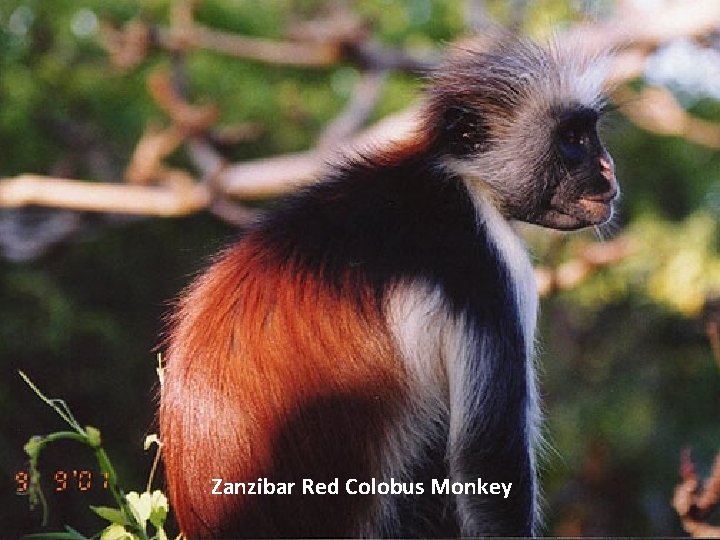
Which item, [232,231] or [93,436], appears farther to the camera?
[232,231]

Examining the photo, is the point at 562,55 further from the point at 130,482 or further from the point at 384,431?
the point at 130,482

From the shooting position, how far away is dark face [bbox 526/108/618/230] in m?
2.86

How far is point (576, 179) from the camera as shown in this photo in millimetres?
2891

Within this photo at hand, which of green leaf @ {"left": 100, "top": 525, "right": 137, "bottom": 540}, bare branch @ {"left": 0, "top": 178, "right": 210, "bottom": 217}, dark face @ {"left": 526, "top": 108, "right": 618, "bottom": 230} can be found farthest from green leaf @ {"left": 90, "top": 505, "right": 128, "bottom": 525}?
bare branch @ {"left": 0, "top": 178, "right": 210, "bottom": 217}

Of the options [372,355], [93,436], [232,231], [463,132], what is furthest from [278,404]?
[232,231]

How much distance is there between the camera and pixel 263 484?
2.35 m

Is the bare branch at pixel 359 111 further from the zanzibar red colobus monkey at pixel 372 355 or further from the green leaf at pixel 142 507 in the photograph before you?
the green leaf at pixel 142 507

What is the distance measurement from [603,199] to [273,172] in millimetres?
4492

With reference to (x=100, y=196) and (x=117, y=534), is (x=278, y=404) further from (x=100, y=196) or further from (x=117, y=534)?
(x=100, y=196)

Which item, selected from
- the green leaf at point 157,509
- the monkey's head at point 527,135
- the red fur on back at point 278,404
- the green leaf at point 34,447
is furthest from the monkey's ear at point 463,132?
the green leaf at point 34,447

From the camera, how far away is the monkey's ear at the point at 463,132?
2844mm

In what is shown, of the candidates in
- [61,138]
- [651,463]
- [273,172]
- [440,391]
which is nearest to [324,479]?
[440,391]

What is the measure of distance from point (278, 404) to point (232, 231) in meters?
4.31

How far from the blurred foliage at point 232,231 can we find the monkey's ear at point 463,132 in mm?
3449
